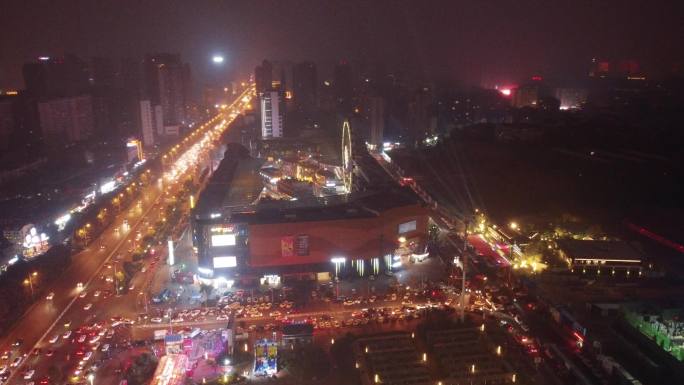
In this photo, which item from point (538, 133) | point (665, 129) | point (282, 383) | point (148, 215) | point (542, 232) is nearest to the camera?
point (282, 383)

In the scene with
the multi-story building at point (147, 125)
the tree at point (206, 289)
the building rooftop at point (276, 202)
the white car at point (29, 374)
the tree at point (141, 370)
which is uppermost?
the multi-story building at point (147, 125)

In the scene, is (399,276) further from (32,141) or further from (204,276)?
(32,141)

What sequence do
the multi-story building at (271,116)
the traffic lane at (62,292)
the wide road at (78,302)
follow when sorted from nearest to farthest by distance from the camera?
the wide road at (78,302)
the traffic lane at (62,292)
the multi-story building at (271,116)

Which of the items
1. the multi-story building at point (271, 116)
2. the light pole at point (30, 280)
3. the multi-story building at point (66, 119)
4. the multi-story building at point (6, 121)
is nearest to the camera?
the light pole at point (30, 280)

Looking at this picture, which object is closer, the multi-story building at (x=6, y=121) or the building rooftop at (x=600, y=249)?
the building rooftop at (x=600, y=249)

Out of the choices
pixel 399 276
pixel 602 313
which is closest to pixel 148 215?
pixel 399 276

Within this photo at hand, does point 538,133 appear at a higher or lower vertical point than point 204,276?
higher

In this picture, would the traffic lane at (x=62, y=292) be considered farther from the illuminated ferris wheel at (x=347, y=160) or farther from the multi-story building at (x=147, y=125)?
the multi-story building at (x=147, y=125)

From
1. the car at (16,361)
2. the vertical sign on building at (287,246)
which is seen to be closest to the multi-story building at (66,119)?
the vertical sign on building at (287,246)
